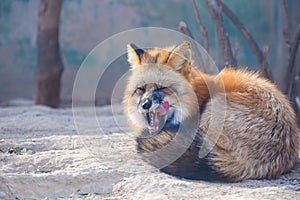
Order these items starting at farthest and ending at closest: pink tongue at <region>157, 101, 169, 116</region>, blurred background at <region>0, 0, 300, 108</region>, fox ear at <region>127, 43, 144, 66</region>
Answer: blurred background at <region>0, 0, 300, 108</region> < fox ear at <region>127, 43, 144, 66</region> < pink tongue at <region>157, 101, 169, 116</region>

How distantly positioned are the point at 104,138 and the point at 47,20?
4.16 m

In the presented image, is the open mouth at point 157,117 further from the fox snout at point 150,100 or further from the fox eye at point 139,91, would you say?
the fox eye at point 139,91

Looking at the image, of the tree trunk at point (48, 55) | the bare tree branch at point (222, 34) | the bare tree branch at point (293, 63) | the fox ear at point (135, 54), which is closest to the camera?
the fox ear at point (135, 54)

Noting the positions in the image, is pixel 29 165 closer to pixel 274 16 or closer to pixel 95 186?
pixel 95 186

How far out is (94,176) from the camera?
3.93 meters

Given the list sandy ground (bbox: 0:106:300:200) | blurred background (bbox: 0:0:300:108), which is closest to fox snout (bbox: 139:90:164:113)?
sandy ground (bbox: 0:106:300:200)

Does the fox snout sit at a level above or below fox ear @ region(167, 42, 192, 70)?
below

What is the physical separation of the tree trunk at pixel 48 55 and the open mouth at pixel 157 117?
4915 mm

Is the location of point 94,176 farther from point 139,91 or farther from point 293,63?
point 293,63

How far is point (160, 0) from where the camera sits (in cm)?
1123

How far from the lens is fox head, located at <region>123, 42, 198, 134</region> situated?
4.37 meters

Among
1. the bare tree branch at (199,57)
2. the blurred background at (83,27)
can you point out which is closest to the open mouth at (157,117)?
the bare tree branch at (199,57)

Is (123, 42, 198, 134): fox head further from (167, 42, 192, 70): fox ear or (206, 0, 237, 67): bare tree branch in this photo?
(206, 0, 237, 67): bare tree branch

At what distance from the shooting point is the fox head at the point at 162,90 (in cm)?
437
